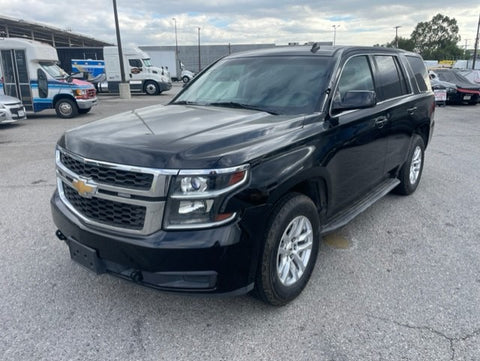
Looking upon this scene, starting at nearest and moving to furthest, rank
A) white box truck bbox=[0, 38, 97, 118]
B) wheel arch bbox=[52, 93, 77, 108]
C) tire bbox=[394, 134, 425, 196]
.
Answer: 1. tire bbox=[394, 134, 425, 196]
2. white box truck bbox=[0, 38, 97, 118]
3. wheel arch bbox=[52, 93, 77, 108]

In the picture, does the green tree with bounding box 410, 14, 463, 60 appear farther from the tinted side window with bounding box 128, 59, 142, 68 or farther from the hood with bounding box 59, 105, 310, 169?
the hood with bounding box 59, 105, 310, 169

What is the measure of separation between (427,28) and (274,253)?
3809 inches

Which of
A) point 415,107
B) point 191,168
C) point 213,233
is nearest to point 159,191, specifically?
point 191,168

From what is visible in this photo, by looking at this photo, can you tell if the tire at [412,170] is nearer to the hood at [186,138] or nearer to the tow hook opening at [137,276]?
the hood at [186,138]

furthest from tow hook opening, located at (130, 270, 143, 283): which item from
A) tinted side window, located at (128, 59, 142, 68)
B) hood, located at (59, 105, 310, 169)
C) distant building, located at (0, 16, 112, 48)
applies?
distant building, located at (0, 16, 112, 48)

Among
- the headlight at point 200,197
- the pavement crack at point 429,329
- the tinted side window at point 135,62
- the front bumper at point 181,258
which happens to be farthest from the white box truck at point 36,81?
the pavement crack at point 429,329

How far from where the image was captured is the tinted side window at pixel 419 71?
5322 millimetres

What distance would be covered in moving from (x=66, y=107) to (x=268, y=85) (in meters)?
12.7

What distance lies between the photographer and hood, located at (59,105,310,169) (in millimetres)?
2332

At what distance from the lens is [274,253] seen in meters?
2.64

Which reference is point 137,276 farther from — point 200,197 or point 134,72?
point 134,72

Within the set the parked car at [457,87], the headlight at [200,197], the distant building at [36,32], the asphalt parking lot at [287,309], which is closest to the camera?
the headlight at [200,197]

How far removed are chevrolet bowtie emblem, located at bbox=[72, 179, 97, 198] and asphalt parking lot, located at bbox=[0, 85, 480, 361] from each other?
37.4 inches

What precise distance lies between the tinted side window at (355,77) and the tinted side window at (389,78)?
0.24 metres
